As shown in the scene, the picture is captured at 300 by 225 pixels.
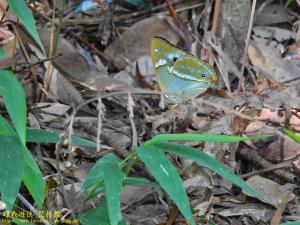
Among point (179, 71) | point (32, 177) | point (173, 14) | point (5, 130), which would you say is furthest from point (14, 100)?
point (173, 14)

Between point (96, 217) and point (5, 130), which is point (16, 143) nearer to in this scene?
point (5, 130)

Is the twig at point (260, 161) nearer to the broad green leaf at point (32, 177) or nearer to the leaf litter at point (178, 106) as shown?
the leaf litter at point (178, 106)

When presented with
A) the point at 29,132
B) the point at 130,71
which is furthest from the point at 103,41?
the point at 29,132

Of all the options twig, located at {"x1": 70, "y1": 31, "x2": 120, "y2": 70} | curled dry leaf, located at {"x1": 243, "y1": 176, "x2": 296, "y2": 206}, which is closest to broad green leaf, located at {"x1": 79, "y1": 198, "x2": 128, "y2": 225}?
curled dry leaf, located at {"x1": 243, "y1": 176, "x2": 296, "y2": 206}

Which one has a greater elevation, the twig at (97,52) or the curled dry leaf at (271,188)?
the twig at (97,52)

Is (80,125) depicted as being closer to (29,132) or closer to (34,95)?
(34,95)

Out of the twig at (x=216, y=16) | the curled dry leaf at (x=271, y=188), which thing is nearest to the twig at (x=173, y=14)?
the twig at (x=216, y=16)

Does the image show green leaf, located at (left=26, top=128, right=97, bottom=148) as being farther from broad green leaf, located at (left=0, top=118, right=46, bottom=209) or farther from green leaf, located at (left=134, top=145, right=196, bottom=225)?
green leaf, located at (left=134, top=145, right=196, bottom=225)
